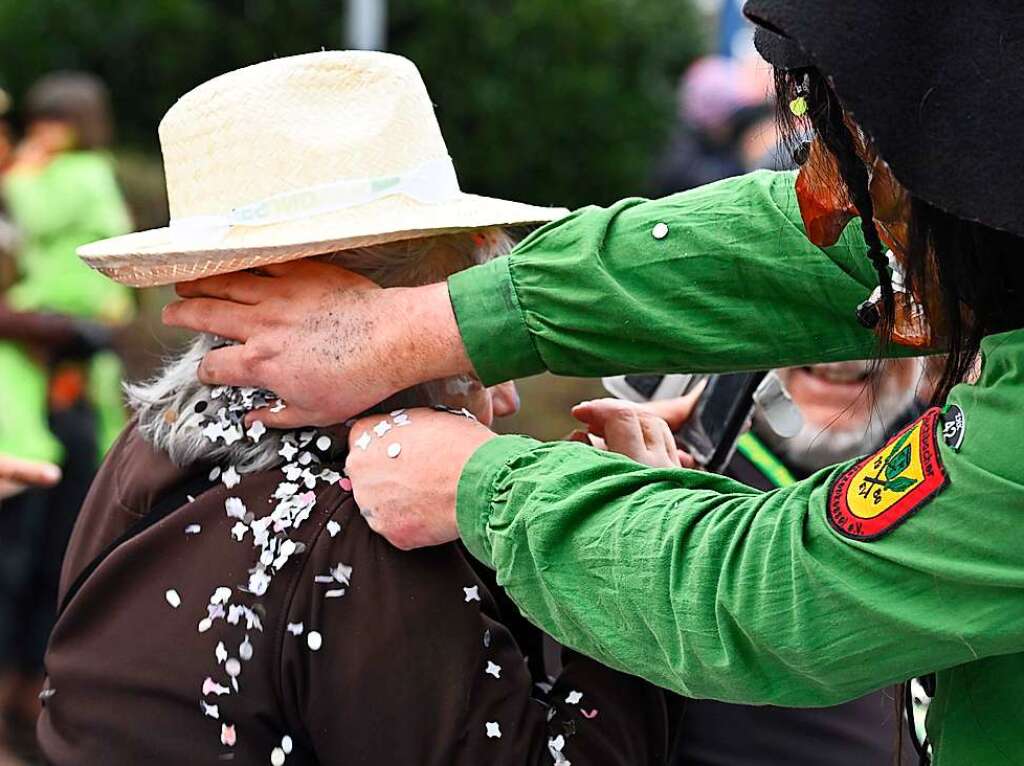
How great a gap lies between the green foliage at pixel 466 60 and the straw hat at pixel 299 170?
1086 cm

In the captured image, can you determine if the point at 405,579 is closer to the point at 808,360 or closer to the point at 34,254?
the point at 808,360

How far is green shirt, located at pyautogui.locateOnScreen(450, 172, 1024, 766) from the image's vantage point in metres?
1.34

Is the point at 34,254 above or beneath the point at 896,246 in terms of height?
beneath

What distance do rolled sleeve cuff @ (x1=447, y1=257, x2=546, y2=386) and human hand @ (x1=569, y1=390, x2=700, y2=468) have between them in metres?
0.30

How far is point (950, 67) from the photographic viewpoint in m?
1.28

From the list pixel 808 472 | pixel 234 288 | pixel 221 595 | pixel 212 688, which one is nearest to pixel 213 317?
pixel 234 288

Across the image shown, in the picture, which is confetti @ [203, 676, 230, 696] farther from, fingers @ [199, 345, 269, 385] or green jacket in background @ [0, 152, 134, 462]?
green jacket in background @ [0, 152, 134, 462]

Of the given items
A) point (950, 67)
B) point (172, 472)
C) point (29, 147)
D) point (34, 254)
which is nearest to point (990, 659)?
point (950, 67)

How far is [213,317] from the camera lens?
2002 mm

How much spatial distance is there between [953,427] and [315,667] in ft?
2.93

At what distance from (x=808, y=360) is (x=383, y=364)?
1.96 feet

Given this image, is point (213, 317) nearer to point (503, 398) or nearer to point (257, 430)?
point (257, 430)

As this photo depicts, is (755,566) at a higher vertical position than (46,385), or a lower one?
higher

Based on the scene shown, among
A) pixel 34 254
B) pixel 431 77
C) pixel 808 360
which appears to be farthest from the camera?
pixel 431 77
